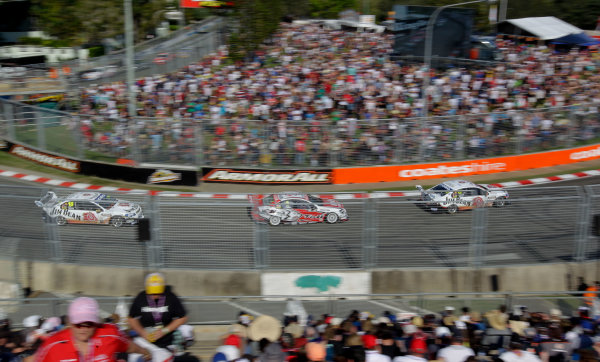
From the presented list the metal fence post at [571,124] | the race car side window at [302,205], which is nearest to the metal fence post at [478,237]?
the race car side window at [302,205]

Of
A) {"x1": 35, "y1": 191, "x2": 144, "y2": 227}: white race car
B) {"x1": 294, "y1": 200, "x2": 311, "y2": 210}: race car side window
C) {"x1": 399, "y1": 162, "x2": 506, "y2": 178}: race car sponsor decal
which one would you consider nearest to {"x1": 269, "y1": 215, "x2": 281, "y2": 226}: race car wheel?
{"x1": 35, "y1": 191, "x2": 144, "y2": 227}: white race car

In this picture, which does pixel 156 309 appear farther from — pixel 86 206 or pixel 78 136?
pixel 78 136

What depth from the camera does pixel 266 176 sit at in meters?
19.5

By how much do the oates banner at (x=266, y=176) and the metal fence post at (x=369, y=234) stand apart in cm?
890

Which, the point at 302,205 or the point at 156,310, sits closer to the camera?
the point at 156,310

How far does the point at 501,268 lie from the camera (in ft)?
36.5

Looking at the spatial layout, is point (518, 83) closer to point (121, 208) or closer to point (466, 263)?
point (466, 263)

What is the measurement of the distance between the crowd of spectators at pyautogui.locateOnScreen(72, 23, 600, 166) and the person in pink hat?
14.9 m

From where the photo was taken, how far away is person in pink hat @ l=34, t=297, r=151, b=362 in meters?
3.91

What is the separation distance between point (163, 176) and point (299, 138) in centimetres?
472

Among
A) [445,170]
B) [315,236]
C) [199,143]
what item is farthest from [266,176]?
[315,236]

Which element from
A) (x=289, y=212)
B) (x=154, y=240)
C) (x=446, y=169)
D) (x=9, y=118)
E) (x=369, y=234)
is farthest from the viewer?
(x=9, y=118)

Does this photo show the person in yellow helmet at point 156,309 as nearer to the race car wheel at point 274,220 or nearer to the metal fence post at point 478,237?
the race car wheel at point 274,220

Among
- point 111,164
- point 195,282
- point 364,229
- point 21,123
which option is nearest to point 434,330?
point 364,229
